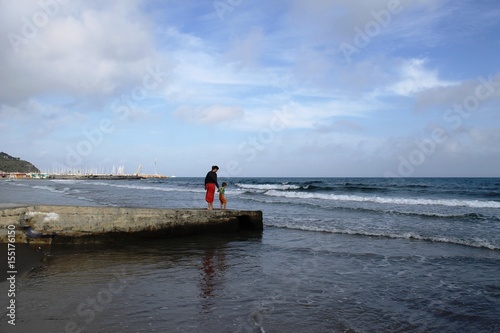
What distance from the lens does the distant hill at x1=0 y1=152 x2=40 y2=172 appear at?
16643cm

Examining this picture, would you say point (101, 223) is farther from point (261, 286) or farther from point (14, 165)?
point (14, 165)

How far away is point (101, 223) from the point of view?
380 inches

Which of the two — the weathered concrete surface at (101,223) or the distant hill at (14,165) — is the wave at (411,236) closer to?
the weathered concrete surface at (101,223)

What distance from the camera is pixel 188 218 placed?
11031 millimetres

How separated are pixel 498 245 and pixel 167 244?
366 inches

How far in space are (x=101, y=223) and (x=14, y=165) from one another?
639ft

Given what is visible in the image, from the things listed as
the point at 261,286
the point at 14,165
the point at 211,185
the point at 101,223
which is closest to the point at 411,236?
the point at 211,185

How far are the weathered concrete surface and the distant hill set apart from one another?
181545 mm

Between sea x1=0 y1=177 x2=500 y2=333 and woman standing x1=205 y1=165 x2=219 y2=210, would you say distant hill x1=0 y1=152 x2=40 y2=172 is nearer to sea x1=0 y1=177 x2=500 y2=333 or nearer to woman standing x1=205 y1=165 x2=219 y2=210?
woman standing x1=205 y1=165 x2=219 y2=210

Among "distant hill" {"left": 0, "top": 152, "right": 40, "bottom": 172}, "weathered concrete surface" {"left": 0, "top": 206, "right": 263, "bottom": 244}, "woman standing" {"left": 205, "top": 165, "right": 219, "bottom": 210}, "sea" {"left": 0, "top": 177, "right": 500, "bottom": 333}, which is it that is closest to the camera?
"sea" {"left": 0, "top": 177, "right": 500, "bottom": 333}

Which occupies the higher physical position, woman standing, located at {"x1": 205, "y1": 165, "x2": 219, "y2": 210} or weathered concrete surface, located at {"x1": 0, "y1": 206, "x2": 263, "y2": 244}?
woman standing, located at {"x1": 205, "y1": 165, "x2": 219, "y2": 210}

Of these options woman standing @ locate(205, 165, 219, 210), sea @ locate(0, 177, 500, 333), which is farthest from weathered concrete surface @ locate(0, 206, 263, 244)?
woman standing @ locate(205, 165, 219, 210)

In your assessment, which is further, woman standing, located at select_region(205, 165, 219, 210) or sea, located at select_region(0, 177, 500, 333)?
woman standing, located at select_region(205, 165, 219, 210)

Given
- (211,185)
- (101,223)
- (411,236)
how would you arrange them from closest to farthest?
(101,223) < (411,236) < (211,185)
